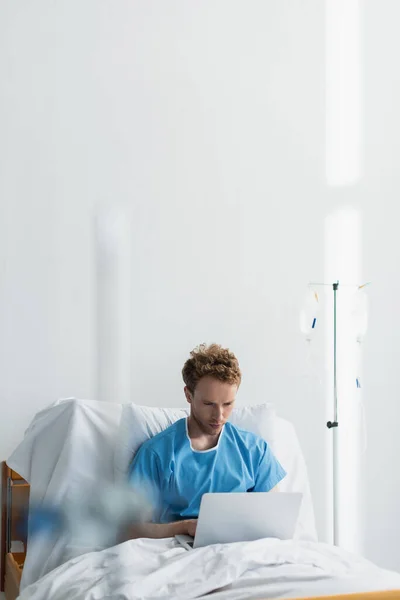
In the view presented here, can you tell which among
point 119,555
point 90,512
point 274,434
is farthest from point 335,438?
point 119,555

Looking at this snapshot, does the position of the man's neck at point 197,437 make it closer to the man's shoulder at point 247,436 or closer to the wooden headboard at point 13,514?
the man's shoulder at point 247,436

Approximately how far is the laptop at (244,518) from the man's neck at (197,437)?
0.63 ft

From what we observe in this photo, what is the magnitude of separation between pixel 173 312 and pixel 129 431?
0.79ft

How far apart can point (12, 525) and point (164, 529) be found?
377 mm

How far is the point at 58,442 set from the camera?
156 cm

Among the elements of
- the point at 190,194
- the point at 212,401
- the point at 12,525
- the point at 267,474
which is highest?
the point at 190,194

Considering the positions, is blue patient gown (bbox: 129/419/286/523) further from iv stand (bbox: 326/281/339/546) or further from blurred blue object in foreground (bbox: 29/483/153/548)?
iv stand (bbox: 326/281/339/546)

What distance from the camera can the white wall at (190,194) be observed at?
1.05 m

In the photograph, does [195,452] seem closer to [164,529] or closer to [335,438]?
[164,529]

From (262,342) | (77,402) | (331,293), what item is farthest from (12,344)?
(331,293)

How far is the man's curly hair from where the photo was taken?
4.77 ft

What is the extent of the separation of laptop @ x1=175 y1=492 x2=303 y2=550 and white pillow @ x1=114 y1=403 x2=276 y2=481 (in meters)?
0.17

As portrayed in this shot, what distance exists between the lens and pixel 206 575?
47.1 inches

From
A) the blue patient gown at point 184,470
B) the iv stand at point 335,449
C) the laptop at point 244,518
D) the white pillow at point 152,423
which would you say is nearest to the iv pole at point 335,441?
the iv stand at point 335,449
